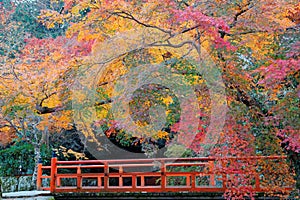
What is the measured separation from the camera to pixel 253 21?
4930 mm

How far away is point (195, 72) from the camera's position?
17.2ft

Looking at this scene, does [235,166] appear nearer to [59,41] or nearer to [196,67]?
[196,67]

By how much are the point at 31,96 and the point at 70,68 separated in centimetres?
82

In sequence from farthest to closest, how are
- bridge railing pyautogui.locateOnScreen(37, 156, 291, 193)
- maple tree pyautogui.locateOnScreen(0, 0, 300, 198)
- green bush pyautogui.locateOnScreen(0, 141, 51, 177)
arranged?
1. green bush pyautogui.locateOnScreen(0, 141, 51, 177)
2. bridge railing pyautogui.locateOnScreen(37, 156, 291, 193)
3. maple tree pyautogui.locateOnScreen(0, 0, 300, 198)

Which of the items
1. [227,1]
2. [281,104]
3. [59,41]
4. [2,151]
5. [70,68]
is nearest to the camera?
[281,104]

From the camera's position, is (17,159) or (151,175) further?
(17,159)

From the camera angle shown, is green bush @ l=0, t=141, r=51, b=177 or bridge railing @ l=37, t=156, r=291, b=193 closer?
bridge railing @ l=37, t=156, r=291, b=193

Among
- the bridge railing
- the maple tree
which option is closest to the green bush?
the bridge railing

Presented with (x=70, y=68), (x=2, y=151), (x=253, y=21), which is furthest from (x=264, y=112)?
(x=2, y=151)

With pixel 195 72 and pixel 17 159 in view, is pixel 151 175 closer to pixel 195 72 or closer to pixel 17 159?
pixel 195 72

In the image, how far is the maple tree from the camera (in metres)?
4.88

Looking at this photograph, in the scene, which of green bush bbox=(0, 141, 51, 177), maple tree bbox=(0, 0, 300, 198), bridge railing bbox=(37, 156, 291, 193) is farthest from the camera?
green bush bbox=(0, 141, 51, 177)

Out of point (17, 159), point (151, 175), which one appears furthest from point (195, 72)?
point (17, 159)

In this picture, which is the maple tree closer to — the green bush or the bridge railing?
the bridge railing
